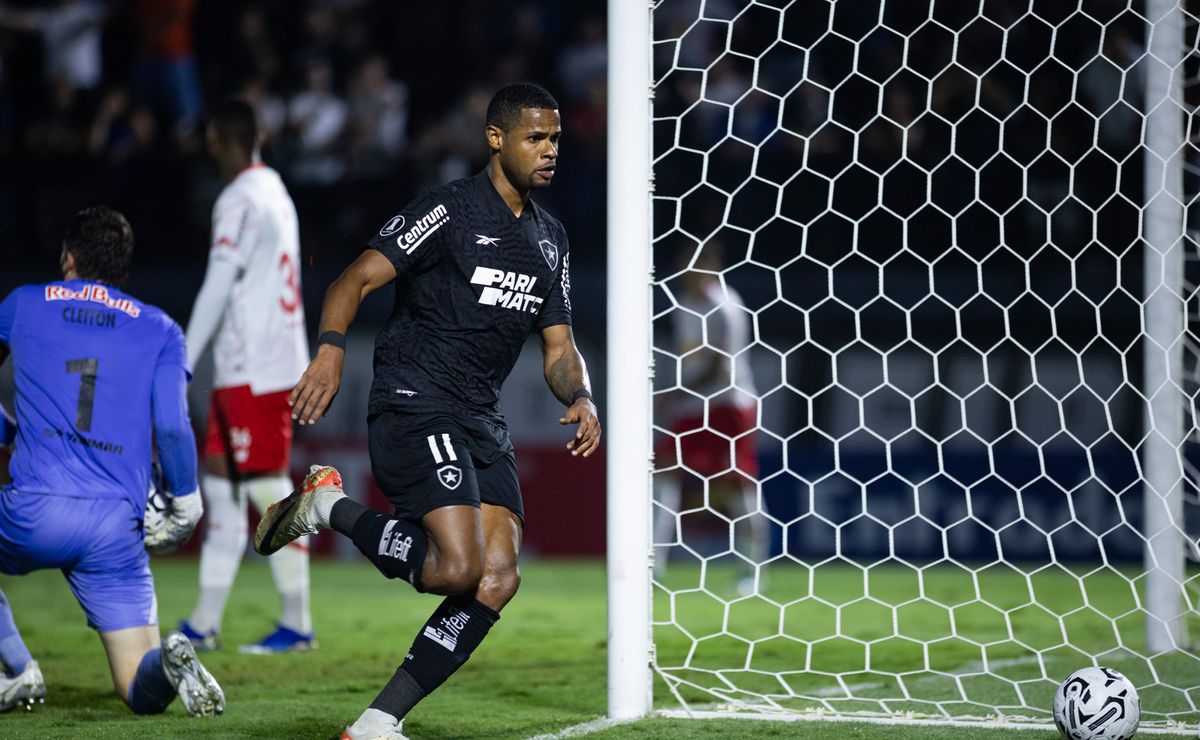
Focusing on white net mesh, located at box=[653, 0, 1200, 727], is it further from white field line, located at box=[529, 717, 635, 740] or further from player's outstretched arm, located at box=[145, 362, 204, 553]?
player's outstretched arm, located at box=[145, 362, 204, 553]

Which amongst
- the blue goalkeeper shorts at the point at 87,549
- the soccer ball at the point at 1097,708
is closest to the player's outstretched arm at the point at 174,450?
the blue goalkeeper shorts at the point at 87,549

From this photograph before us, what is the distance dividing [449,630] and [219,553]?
8.33 ft

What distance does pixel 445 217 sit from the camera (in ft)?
13.0

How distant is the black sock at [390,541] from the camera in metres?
3.78

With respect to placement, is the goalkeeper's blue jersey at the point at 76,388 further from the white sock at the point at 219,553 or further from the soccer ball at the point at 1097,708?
the soccer ball at the point at 1097,708

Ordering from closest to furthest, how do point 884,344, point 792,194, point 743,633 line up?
1. point 743,633
2. point 792,194
3. point 884,344

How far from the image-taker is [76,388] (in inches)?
176

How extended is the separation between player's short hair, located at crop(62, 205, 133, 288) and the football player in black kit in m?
1.08

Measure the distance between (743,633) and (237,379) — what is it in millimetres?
2703

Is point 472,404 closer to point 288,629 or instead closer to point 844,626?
point 288,629

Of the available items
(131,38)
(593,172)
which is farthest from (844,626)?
(131,38)

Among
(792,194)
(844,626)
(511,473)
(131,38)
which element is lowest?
(844,626)

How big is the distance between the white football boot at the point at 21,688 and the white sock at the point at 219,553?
137 cm

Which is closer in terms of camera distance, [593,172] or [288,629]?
[288,629]
